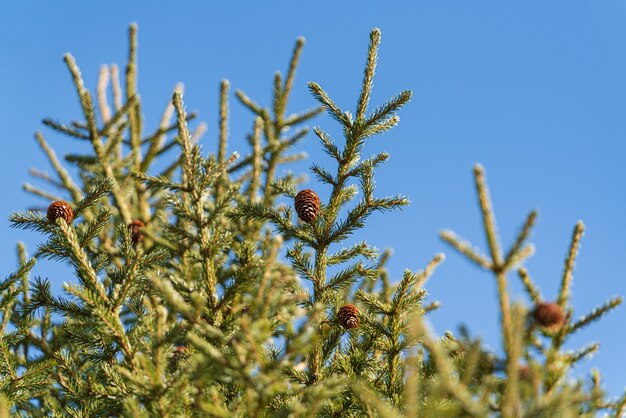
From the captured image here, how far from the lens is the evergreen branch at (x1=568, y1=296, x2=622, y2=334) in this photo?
234cm

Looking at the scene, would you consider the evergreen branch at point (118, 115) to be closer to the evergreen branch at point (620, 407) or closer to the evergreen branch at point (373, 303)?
the evergreen branch at point (373, 303)

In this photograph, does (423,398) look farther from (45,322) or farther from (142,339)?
(45,322)

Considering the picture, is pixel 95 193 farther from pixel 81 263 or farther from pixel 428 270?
pixel 428 270

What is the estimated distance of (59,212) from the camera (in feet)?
11.2

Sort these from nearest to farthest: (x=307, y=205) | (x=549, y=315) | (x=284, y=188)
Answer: (x=549, y=315) < (x=307, y=205) < (x=284, y=188)

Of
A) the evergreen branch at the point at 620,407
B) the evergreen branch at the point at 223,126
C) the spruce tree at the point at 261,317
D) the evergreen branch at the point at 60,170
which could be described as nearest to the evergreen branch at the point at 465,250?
the spruce tree at the point at 261,317

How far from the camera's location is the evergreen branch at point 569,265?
92.5 inches

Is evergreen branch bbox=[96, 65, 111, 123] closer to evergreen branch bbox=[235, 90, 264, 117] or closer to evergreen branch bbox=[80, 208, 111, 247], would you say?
evergreen branch bbox=[235, 90, 264, 117]

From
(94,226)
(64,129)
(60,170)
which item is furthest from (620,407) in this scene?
(60,170)

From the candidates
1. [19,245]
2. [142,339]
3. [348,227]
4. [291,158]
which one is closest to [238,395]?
[142,339]

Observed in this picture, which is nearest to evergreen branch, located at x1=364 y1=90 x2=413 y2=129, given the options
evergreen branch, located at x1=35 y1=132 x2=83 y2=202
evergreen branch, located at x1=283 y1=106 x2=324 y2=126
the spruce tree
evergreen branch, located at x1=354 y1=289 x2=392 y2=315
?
the spruce tree

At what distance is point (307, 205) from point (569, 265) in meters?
1.73

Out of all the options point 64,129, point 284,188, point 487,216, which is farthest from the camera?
point 64,129

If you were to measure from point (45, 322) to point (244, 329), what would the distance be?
11.4 ft
